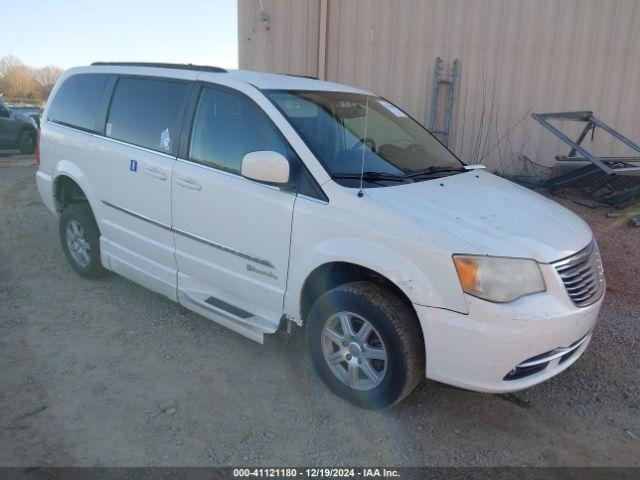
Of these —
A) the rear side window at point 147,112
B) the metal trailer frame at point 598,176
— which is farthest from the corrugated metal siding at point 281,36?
the rear side window at point 147,112

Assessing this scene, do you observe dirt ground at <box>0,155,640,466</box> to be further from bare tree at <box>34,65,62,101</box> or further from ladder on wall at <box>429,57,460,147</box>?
bare tree at <box>34,65,62,101</box>

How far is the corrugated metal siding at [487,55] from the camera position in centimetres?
816

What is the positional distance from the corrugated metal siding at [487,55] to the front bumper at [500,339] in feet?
20.1

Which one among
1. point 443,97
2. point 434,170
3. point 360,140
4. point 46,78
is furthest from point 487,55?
point 46,78

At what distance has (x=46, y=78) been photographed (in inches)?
1843

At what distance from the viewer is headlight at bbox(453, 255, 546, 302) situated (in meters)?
2.75

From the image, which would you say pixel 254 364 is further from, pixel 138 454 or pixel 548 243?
pixel 548 243

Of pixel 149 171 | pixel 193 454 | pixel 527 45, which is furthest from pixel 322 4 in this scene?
pixel 193 454

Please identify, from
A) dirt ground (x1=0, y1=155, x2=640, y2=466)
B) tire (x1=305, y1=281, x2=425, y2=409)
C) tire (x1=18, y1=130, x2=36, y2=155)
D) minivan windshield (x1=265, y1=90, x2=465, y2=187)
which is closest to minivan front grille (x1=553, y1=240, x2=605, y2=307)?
dirt ground (x1=0, y1=155, x2=640, y2=466)

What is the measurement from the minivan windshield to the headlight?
0.82 metres

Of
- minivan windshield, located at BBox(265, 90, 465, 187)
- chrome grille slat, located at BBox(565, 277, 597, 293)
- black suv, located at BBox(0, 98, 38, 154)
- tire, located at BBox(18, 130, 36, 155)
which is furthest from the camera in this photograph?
tire, located at BBox(18, 130, 36, 155)

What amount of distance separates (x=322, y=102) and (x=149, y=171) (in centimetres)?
136

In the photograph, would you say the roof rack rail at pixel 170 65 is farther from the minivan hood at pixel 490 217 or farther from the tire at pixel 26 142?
the tire at pixel 26 142

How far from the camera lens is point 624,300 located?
490 cm
